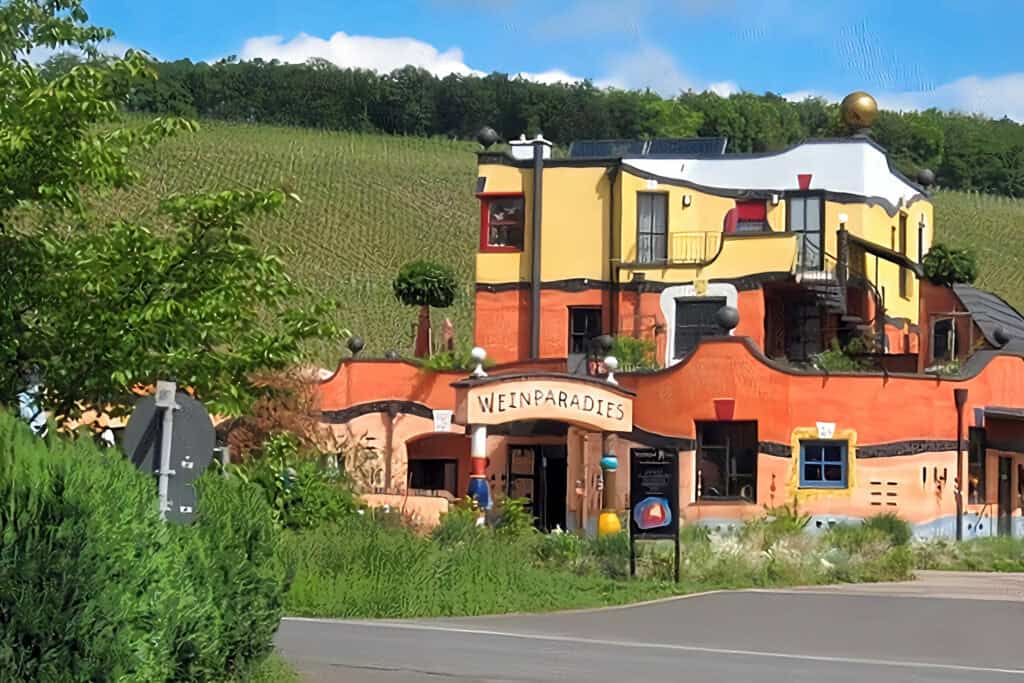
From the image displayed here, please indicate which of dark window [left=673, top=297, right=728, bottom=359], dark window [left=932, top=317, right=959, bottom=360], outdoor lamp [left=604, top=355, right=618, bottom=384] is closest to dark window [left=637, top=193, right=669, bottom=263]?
dark window [left=673, top=297, right=728, bottom=359]

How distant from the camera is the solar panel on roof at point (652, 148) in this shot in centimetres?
4047

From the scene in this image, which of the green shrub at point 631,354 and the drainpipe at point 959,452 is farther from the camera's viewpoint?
the green shrub at point 631,354

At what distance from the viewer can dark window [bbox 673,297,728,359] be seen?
3794cm

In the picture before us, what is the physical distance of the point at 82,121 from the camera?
12977 mm

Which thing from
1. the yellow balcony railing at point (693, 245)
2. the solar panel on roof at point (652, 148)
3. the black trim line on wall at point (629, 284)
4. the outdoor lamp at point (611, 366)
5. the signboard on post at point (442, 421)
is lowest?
the signboard on post at point (442, 421)

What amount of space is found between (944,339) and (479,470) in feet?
56.0

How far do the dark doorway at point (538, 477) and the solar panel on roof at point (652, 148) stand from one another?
766cm

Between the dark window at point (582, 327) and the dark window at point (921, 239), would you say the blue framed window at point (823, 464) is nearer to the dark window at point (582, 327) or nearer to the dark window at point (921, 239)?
the dark window at point (582, 327)

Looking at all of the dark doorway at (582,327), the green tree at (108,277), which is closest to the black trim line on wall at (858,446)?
the dark doorway at (582,327)

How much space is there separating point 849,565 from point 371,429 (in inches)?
523

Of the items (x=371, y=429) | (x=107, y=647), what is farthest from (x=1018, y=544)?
(x=107, y=647)

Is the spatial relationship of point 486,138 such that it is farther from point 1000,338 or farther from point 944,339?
point 1000,338

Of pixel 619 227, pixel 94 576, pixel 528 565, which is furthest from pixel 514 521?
pixel 94 576

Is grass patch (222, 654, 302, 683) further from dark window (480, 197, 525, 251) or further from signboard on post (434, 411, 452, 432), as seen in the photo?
dark window (480, 197, 525, 251)
